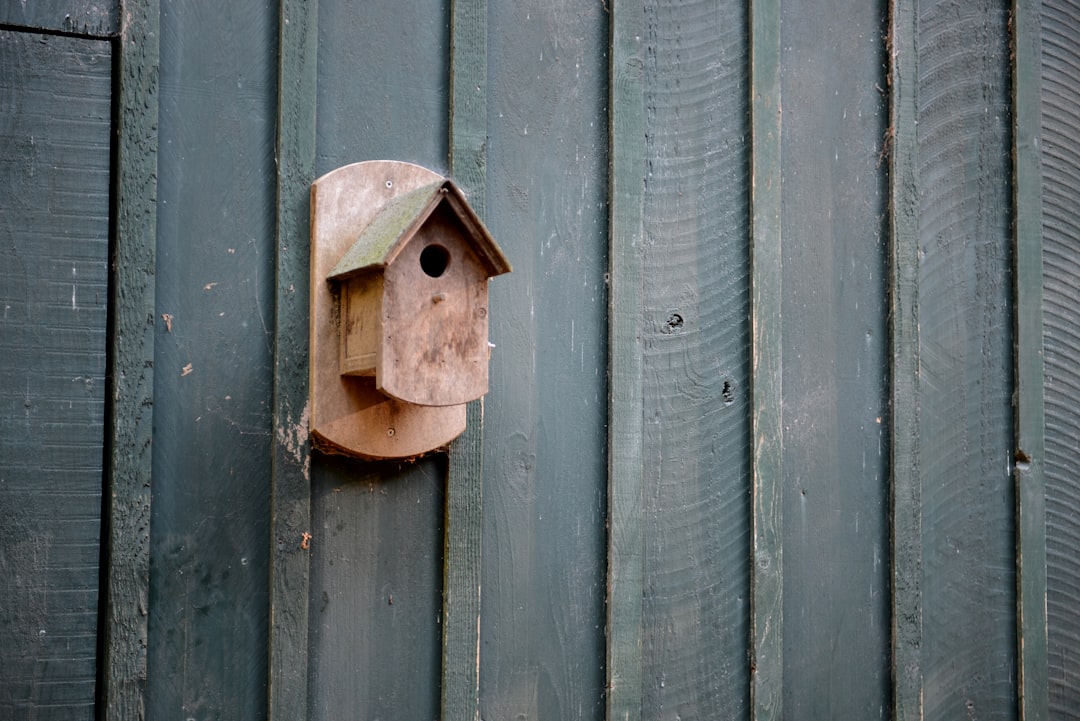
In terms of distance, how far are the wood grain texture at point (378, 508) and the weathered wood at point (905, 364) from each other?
3.35 ft

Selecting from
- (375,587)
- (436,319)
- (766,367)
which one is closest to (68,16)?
(436,319)

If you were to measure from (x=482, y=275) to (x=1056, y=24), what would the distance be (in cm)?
166

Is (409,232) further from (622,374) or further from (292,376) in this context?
(622,374)

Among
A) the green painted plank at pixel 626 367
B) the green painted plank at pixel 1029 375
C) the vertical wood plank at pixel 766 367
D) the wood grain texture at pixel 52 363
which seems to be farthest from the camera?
the green painted plank at pixel 1029 375

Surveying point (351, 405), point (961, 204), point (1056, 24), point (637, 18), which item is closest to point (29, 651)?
point (351, 405)

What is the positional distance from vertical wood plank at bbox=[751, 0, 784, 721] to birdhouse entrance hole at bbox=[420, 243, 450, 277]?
761 mm

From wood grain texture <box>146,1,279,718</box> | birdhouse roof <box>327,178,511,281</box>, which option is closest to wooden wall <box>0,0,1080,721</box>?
wood grain texture <box>146,1,279,718</box>

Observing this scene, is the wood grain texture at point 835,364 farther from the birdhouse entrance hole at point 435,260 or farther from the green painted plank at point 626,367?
the birdhouse entrance hole at point 435,260

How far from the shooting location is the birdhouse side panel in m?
1.73

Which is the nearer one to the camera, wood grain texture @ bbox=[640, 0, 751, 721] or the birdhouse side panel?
the birdhouse side panel

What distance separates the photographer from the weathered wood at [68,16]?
1.73 m

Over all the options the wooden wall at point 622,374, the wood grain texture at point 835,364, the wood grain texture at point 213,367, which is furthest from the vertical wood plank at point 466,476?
the wood grain texture at point 835,364

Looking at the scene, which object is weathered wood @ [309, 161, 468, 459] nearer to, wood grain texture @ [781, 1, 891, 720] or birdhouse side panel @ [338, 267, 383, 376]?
birdhouse side panel @ [338, 267, 383, 376]

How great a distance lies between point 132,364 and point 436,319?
0.50 metres
